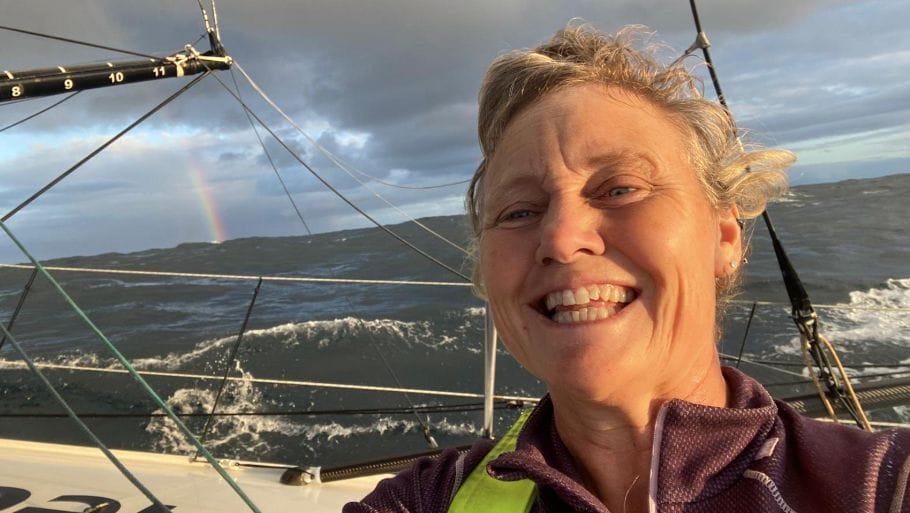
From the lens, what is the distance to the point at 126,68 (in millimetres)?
3645

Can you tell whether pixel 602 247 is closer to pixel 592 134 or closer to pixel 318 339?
pixel 592 134

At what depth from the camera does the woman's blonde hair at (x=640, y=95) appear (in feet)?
3.42

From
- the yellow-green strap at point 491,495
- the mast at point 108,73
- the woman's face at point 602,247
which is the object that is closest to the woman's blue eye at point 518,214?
the woman's face at point 602,247

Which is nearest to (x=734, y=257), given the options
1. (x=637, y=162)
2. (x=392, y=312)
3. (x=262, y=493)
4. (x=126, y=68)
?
(x=637, y=162)

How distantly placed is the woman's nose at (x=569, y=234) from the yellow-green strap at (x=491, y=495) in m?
0.40

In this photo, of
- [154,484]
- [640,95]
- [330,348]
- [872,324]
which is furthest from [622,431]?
[872,324]

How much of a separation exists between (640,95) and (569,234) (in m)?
0.30

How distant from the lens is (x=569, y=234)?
3.04 ft

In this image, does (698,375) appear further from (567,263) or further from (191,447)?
(191,447)

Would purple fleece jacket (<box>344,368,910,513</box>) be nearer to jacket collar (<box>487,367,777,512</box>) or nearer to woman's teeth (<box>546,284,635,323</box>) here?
jacket collar (<box>487,367,777,512</box>)

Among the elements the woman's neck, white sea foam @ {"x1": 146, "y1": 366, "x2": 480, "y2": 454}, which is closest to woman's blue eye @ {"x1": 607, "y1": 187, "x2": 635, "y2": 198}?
the woman's neck

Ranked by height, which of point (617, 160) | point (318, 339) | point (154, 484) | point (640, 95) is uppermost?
point (640, 95)

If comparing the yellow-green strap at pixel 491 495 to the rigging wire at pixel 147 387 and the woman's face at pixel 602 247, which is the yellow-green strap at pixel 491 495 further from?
the rigging wire at pixel 147 387

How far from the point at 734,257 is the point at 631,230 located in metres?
0.29
